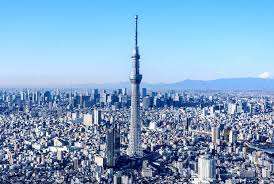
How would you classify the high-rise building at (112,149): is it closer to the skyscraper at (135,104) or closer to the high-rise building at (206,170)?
the skyscraper at (135,104)

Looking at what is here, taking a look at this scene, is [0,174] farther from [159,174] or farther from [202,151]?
[202,151]

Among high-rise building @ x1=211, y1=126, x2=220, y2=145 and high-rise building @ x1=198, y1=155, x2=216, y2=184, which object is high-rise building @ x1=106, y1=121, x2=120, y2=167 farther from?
high-rise building @ x1=211, y1=126, x2=220, y2=145

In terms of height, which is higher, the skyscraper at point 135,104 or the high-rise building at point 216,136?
the skyscraper at point 135,104

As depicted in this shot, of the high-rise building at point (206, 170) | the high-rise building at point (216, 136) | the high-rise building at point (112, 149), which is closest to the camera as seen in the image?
the high-rise building at point (206, 170)

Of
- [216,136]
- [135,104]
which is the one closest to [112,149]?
A: [135,104]

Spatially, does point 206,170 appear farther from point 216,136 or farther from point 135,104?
point 216,136

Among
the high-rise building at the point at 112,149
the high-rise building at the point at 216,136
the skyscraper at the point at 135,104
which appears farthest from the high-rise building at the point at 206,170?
the high-rise building at the point at 216,136

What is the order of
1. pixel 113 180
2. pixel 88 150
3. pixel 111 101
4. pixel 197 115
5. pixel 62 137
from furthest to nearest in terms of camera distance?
pixel 111 101
pixel 197 115
pixel 62 137
pixel 88 150
pixel 113 180

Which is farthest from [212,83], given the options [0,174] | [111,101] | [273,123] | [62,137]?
[0,174]

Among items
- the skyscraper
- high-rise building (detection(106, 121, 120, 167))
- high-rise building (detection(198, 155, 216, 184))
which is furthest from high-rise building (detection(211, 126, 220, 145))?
high-rise building (detection(198, 155, 216, 184))

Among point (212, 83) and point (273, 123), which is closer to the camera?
point (273, 123)

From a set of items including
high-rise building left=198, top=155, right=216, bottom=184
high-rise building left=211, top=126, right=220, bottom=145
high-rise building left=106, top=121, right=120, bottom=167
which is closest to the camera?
high-rise building left=198, top=155, right=216, bottom=184
